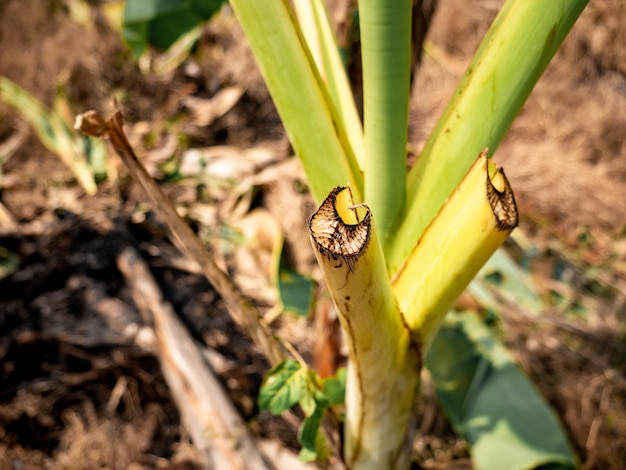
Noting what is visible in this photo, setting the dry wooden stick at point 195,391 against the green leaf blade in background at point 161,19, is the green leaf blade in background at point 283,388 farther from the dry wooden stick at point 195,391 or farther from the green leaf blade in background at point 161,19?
the green leaf blade in background at point 161,19

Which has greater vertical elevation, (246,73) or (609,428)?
(246,73)

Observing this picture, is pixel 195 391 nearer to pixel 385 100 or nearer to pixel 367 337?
pixel 367 337

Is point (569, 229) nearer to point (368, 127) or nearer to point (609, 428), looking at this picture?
point (609, 428)

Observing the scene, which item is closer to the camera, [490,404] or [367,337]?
[367,337]

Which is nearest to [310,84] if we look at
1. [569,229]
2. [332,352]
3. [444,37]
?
[332,352]

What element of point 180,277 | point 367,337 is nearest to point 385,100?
point 367,337
